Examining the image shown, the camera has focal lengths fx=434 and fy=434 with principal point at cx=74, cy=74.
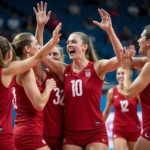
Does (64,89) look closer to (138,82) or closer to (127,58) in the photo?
(127,58)

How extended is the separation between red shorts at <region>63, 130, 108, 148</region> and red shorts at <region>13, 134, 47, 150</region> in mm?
399

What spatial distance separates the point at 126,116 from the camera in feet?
25.1

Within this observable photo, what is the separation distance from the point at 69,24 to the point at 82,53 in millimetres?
11112

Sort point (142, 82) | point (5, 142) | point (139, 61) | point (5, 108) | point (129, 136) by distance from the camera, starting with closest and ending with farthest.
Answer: point (5, 142)
point (5, 108)
point (142, 82)
point (139, 61)
point (129, 136)

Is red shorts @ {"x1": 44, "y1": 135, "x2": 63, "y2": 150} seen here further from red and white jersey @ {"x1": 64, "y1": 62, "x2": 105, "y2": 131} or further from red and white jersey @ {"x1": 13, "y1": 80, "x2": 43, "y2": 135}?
red and white jersey @ {"x1": 13, "y1": 80, "x2": 43, "y2": 135}

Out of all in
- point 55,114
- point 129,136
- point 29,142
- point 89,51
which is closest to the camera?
point 29,142

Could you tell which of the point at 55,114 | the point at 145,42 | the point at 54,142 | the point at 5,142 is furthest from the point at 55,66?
the point at 5,142

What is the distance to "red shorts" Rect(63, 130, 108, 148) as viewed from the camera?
203 inches

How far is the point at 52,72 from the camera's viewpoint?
5.54m

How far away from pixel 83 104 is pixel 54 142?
611 mm

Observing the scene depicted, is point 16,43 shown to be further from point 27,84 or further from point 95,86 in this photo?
point 95,86

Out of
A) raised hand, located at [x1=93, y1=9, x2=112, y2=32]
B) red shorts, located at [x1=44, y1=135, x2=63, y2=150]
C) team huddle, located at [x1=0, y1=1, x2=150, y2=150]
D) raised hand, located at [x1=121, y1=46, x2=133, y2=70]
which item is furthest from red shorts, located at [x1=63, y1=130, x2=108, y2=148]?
raised hand, located at [x1=93, y1=9, x2=112, y2=32]

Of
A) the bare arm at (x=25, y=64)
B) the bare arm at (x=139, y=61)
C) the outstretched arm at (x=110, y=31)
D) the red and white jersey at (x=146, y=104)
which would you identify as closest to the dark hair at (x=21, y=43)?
the bare arm at (x=25, y=64)

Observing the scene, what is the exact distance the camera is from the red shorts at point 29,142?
4888 mm
